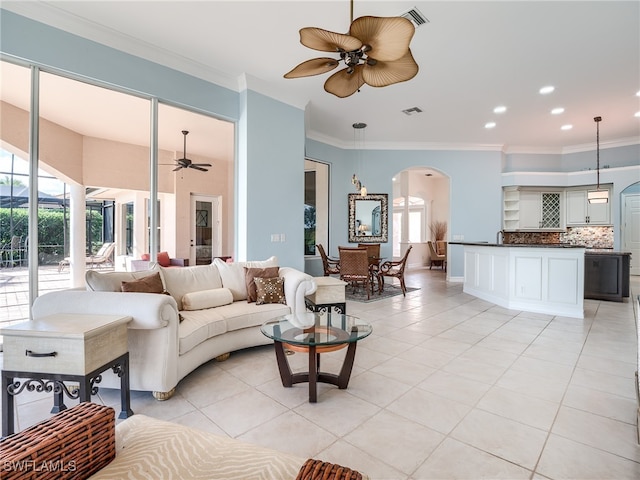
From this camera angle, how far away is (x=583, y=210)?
27.1ft

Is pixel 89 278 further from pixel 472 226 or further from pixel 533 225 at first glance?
pixel 533 225

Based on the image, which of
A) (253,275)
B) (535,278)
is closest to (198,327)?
(253,275)

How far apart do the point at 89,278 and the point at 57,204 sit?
1.43 m

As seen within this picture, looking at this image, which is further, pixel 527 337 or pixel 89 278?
pixel 527 337

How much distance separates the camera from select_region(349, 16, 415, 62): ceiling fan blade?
2.03 metres

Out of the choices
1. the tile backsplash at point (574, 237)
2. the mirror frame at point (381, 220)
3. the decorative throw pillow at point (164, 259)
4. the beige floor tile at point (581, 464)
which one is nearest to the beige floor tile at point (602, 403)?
the beige floor tile at point (581, 464)

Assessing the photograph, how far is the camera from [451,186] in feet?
26.9

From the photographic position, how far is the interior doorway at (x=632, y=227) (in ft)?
25.4

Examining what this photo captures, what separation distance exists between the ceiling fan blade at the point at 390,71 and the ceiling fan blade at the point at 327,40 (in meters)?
0.31

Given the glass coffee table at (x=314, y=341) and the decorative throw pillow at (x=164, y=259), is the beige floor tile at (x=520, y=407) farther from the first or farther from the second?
the decorative throw pillow at (x=164, y=259)

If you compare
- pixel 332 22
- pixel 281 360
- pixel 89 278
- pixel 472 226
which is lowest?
pixel 281 360

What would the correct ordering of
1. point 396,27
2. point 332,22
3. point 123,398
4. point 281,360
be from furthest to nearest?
1. point 332,22
2. point 281,360
3. point 123,398
4. point 396,27

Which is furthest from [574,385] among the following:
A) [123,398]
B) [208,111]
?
Answer: [208,111]

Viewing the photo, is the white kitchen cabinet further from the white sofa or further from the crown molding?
the crown molding
